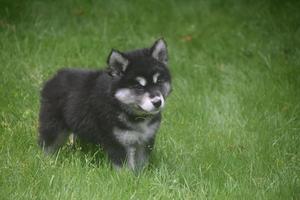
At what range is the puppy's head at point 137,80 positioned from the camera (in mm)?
5312

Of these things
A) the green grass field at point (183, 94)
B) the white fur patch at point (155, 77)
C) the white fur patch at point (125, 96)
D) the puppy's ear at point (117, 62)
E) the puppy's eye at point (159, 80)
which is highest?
the puppy's ear at point (117, 62)

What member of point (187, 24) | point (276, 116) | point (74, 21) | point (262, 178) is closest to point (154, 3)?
point (187, 24)

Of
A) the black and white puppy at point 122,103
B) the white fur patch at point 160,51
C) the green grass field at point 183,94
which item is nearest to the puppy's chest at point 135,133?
the black and white puppy at point 122,103

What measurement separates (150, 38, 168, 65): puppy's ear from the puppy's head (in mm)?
101

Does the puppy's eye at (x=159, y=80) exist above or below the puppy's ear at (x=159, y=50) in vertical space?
below

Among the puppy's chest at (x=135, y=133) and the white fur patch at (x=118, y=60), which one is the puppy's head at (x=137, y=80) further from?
the puppy's chest at (x=135, y=133)

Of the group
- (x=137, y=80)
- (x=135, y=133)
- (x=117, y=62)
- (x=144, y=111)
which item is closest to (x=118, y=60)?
(x=117, y=62)

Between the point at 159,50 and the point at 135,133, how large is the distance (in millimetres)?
753

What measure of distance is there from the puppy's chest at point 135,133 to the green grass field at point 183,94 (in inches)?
11.1

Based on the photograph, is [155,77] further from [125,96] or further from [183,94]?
[183,94]

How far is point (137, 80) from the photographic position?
5348 millimetres

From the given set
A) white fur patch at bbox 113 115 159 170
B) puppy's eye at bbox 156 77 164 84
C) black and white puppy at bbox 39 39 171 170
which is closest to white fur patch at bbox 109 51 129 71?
black and white puppy at bbox 39 39 171 170

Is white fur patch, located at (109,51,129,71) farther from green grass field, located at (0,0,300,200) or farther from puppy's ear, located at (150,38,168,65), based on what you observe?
green grass field, located at (0,0,300,200)

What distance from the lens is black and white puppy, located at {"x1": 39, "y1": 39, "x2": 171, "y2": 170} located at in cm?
536
